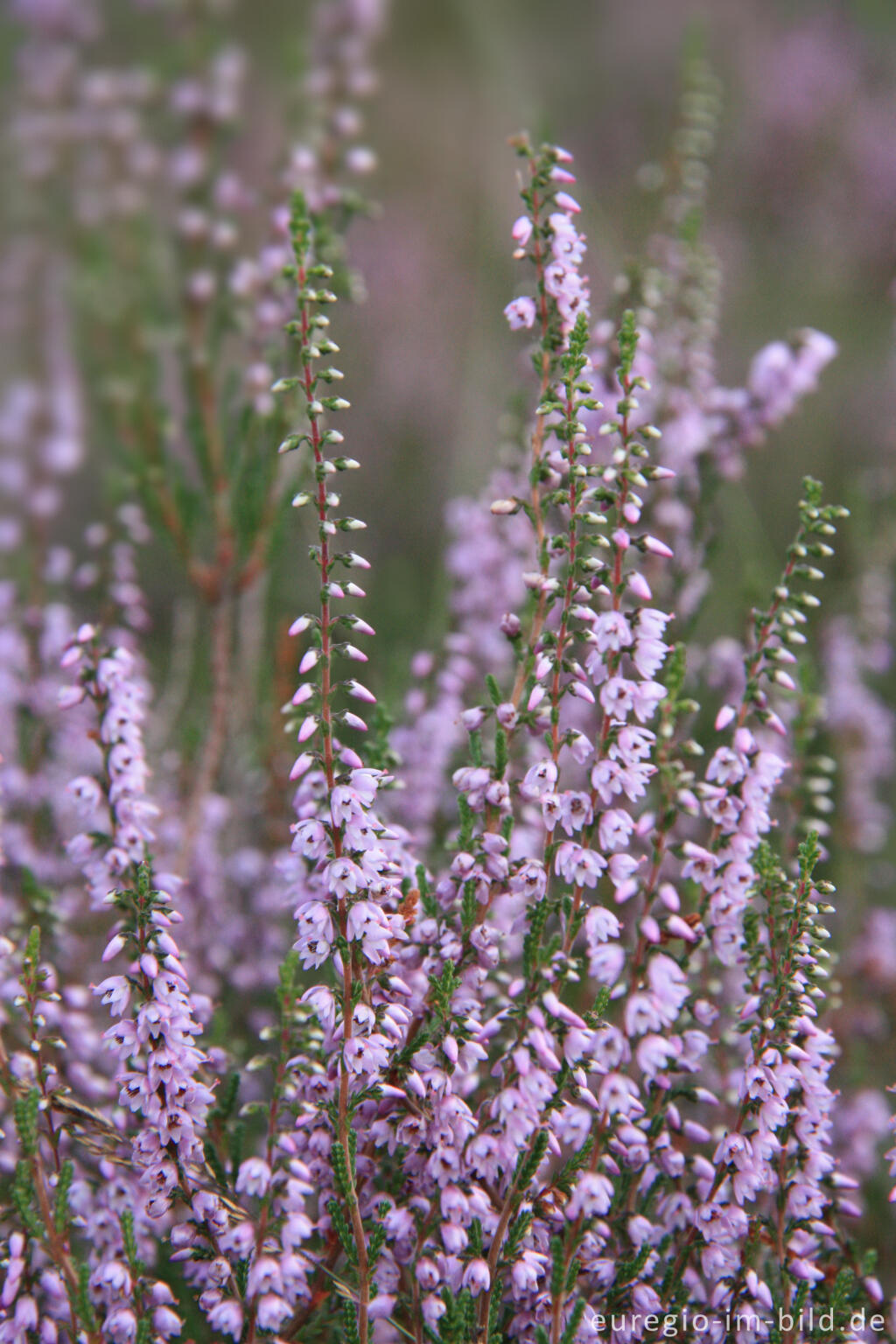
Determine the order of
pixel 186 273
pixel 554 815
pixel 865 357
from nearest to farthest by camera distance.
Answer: pixel 554 815
pixel 186 273
pixel 865 357

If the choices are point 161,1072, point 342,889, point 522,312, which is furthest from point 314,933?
point 522,312

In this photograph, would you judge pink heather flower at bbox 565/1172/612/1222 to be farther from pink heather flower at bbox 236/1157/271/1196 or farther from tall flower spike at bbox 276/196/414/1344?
pink heather flower at bbox 236/1157/271/1196

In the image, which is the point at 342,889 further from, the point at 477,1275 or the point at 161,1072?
the point at 477,1275

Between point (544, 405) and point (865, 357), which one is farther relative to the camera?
point (865, 357)

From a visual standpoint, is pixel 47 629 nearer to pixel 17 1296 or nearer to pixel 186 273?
pixel 186 273

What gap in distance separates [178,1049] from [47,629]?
165 cm

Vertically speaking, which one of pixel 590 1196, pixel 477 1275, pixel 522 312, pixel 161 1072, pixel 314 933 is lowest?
pixel 477 1275

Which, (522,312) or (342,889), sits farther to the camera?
(522,312)

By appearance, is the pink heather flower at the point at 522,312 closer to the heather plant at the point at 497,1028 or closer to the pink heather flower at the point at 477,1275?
the heather plant at the point at 497,1028

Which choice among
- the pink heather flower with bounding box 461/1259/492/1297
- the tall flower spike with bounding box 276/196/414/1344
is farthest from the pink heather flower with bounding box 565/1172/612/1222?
the tall flower spike with bounding box 276/196/414/1344

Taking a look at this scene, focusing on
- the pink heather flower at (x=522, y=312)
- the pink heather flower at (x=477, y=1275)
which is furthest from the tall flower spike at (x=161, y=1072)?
the pink heather flower at (x=522, y=312)

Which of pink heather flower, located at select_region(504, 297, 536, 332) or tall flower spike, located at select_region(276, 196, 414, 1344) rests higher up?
pink heather flower, located at select_region(504, 297, 536, 332)

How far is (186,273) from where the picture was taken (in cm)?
330

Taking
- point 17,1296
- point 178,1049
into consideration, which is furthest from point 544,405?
point 17,1296
